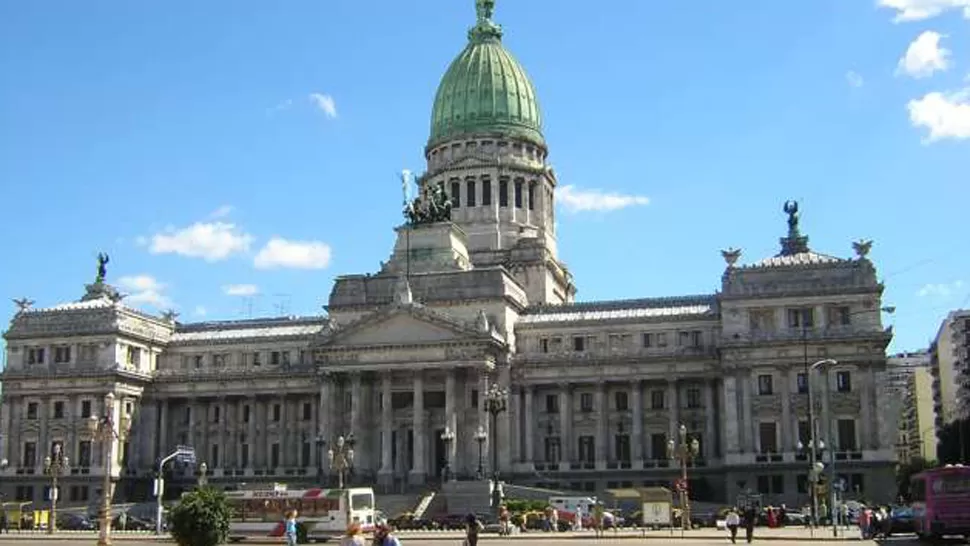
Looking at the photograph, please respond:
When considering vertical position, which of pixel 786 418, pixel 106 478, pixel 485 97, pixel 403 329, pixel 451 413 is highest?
pixel 485 97

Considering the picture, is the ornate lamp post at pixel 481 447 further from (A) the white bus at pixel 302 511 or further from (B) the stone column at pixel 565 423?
(A) the white bus at pixel 302 511

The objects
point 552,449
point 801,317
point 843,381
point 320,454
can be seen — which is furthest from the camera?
point 552,449

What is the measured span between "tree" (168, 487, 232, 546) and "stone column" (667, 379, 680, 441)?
6545 centimetres

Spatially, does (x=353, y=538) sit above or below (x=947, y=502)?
below

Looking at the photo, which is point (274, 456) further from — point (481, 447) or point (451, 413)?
point (481, 447)

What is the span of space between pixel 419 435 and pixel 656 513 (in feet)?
104

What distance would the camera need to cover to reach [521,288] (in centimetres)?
11444

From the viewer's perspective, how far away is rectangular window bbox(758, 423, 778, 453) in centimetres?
9669

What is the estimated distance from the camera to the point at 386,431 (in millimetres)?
101688

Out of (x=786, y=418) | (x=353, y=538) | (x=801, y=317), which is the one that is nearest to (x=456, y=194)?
(x=801, y=317)

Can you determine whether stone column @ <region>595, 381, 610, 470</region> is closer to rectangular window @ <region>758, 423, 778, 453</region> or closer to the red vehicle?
rectangular window @ <region>758, 423, 778, 453</region>

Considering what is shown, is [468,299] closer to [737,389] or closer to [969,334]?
[737,389]

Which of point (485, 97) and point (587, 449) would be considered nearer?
point (587, 449)

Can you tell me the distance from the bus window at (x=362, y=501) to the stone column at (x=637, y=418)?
3718 centimetres
